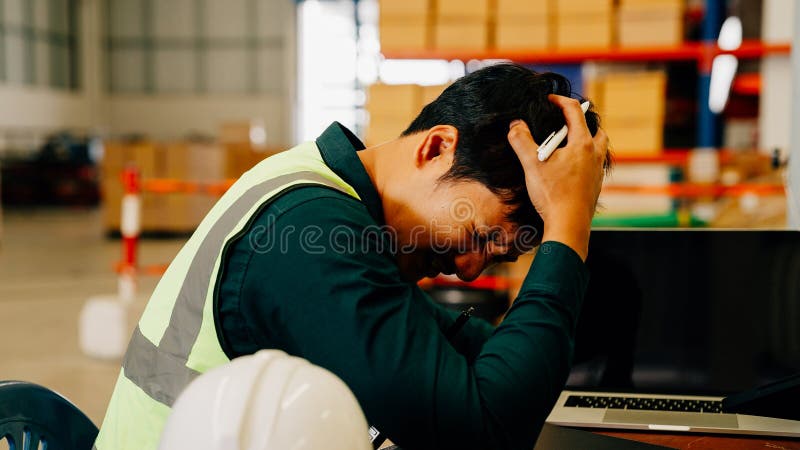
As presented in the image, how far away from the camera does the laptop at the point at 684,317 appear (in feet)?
4.69

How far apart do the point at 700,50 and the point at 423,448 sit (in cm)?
543

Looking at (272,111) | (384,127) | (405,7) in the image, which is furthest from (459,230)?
(272,111)

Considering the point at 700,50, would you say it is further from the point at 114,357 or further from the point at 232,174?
the point at 232,174

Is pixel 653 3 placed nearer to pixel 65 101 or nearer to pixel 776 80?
pixel 776 80

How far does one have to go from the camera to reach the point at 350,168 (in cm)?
105

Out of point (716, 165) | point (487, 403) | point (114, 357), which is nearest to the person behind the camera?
point (487, 403)

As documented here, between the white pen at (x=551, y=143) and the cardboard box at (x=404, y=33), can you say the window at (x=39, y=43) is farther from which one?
the white pen at (x=551, y=143)

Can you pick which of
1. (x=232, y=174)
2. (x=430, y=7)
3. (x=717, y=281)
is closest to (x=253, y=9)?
(x=232, y=174)

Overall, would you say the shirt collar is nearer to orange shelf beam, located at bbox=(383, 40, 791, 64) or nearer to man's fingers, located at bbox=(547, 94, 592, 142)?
man's fingers, located at bbox=(547, 94, 592, 142)

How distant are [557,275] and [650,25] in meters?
5.12

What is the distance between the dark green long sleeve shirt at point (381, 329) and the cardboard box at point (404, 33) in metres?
5.09

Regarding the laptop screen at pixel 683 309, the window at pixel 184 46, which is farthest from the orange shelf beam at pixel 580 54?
the window at pixel 184 46

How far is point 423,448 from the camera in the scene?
84 cm

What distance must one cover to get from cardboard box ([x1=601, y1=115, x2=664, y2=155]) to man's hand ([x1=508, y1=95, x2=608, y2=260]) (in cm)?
477
